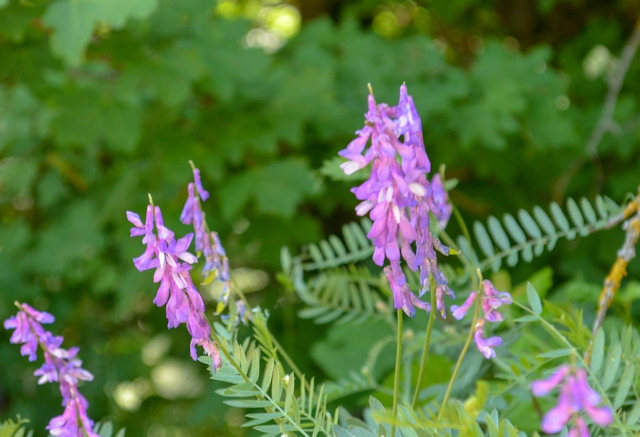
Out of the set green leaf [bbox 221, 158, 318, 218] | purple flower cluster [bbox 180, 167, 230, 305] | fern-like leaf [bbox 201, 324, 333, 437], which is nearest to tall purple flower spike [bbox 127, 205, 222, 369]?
fern-like leaf [bbox 201, 324, 333, 437]

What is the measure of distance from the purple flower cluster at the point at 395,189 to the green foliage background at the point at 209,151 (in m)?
0.96

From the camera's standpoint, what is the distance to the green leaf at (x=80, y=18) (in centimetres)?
142

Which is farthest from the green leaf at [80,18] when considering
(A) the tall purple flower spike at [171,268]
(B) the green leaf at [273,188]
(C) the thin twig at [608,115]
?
(C) the thin twig at [608,115]

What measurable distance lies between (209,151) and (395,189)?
148 cm

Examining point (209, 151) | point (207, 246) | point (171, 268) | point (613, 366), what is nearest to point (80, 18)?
point (209, 151)

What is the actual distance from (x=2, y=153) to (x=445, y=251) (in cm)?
203

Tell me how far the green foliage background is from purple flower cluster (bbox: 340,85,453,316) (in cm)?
96

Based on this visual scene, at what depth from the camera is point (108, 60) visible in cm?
189

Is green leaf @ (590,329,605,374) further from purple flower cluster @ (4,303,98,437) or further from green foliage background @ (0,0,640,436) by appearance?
green foliage background @ (0,0,640,436)

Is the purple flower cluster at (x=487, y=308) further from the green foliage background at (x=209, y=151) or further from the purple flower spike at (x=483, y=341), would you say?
the green foliage background at (x=209, y=151)

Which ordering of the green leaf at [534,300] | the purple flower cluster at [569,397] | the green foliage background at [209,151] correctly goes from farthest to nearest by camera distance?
the green foliage background at [209,151] → the green leaf at [534,300] → the purple flower cluster at [569,397]

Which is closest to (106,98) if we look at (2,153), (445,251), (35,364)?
(2,153)

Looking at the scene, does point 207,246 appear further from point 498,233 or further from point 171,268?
point 498,233

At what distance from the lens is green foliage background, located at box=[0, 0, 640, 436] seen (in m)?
1.79
